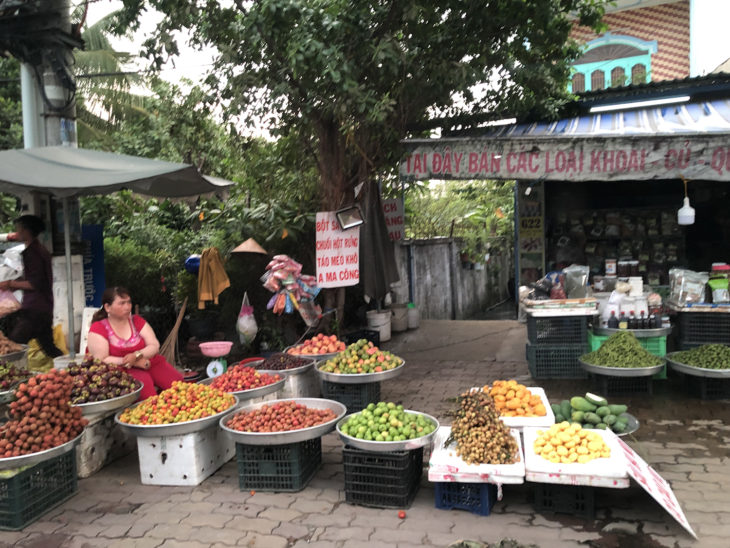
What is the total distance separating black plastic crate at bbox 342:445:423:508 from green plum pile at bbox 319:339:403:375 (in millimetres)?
1608

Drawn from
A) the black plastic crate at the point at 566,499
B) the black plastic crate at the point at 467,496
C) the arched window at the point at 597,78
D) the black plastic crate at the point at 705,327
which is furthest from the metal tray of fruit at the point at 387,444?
the arched window at the point at 597,78

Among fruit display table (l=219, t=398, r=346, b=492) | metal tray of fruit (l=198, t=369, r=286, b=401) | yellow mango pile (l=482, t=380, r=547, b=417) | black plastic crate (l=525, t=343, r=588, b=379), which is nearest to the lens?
fruit display table (l=219, t=398, r=346, b=492)

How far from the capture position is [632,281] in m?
7.16

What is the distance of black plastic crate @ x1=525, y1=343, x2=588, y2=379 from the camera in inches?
283

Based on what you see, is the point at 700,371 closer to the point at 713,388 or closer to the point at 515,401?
the point at 713,388

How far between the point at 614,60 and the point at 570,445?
13.4 m

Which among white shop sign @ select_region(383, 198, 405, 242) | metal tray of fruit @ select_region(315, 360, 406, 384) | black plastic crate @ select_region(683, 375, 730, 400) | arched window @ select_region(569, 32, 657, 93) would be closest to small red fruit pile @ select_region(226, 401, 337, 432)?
metal tray of fruit @ select_region(315, 360, 406, 384)

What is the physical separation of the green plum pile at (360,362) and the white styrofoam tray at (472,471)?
6.11ft

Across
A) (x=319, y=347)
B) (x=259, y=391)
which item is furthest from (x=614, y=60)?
(x=259, y=391)

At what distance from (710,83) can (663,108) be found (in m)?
0.66

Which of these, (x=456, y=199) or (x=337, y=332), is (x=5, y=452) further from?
(x=456, y=199)

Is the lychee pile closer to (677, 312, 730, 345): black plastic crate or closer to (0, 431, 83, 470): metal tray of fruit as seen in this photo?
(0, 431, 83, 470): metal tray of fruit

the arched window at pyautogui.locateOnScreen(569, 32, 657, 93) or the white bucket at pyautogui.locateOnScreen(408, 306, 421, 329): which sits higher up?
the arched window at pyautogui.locateOnScreen(569, 32, 657, 93)

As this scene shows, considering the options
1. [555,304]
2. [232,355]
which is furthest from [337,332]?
[555,304]
